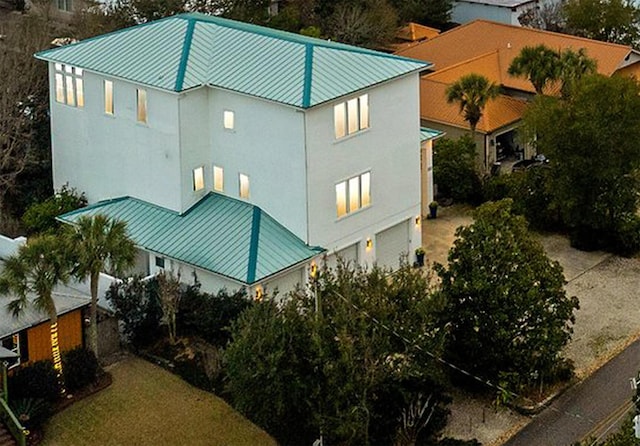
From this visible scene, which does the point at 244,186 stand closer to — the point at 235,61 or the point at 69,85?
the point at 235,61

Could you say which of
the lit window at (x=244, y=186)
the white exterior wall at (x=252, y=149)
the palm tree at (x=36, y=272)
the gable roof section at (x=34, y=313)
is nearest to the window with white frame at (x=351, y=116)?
the white exterior wall at (x=252, y=149)

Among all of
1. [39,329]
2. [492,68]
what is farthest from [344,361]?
[492,68]

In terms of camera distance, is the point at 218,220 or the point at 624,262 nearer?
the point at 218,220

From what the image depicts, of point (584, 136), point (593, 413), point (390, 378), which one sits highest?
point (584, 136)

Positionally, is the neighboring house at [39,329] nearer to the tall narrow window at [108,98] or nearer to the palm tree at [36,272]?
the palm tree at [36,272]

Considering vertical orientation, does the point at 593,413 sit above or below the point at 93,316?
below

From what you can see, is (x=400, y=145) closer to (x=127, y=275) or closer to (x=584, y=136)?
(x=584, y=136)

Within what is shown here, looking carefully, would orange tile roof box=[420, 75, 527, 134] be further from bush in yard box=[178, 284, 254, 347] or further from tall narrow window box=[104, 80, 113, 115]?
bush in yard box=[178, 284, 254, 347]

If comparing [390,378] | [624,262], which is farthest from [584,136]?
[390,378]
